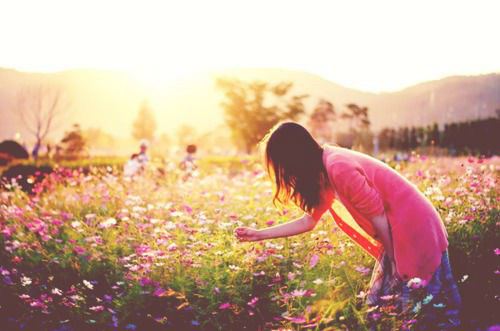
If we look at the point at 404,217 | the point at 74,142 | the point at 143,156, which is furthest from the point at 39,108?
the point at 404,217

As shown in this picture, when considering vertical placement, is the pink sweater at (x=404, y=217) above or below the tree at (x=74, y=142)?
above

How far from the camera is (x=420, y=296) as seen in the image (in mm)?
3043

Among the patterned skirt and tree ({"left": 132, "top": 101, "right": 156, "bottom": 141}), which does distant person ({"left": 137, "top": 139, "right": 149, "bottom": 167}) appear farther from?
tree ({"left": 132, "top": 101, "right": 156, "bottom": 141})

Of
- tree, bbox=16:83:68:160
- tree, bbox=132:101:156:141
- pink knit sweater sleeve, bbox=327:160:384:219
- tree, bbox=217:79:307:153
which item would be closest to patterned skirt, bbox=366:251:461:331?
pink knit sweater sleeve, bbox=327:160:384:219

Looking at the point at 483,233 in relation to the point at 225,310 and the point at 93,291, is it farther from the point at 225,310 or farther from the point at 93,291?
the point at 93,291

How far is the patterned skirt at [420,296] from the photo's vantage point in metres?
3.02

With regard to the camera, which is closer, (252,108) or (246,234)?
(246,234)

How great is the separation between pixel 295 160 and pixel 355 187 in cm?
38

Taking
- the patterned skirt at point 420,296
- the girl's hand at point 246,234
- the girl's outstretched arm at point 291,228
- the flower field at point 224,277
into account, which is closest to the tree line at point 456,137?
the flower field at point 224,277

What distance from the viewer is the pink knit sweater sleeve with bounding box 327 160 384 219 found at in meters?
2.83

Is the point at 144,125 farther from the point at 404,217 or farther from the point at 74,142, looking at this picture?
the point at 404,217

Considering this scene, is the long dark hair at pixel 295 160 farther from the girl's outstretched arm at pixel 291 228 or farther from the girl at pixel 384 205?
the girl's outstretched arm at pixel 291 228

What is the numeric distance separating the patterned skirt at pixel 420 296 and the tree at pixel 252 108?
165 feet

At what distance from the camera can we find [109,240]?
4.86 metres
